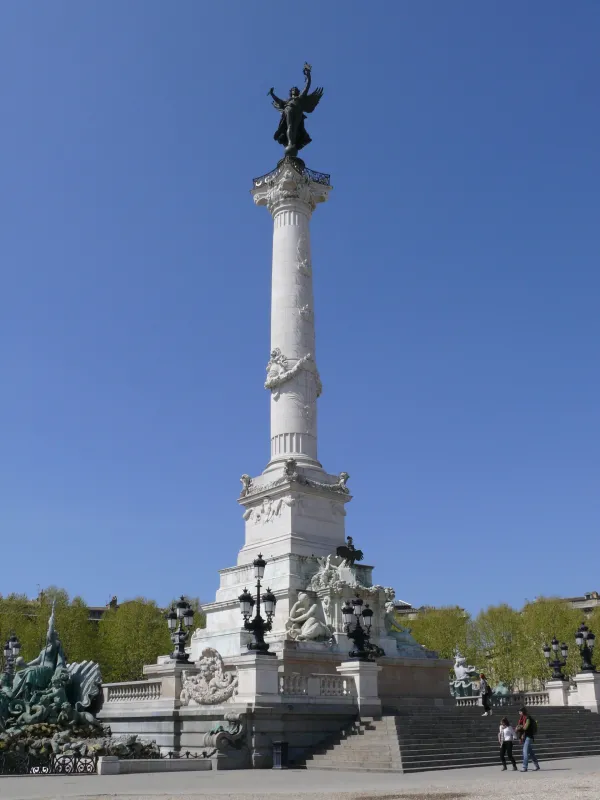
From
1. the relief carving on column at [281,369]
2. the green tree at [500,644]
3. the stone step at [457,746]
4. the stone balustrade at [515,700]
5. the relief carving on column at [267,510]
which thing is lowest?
the stone step at [457,746]

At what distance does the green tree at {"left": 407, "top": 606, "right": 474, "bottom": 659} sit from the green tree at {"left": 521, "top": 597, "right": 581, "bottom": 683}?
4631 mm

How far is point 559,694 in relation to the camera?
36312mm

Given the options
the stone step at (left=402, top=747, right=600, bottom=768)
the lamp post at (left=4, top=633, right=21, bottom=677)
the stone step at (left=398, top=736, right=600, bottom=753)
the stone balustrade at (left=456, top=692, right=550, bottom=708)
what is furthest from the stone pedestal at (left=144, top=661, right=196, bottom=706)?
the stone balustrade at (left=456, top=692, right=550, bottom=708)

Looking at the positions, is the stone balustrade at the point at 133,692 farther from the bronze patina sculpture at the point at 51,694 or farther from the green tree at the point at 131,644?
the green tree at the point at 131,644

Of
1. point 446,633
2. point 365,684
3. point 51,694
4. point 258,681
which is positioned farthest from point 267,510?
point 446,633

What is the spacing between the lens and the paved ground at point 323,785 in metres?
15.8

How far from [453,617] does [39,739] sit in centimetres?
Answer: 4938

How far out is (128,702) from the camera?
28500 mm

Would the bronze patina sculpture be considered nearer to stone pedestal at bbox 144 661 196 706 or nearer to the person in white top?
stone pedestal at bbox 144 661 196 706

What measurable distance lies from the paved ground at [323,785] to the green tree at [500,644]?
44.5 meters

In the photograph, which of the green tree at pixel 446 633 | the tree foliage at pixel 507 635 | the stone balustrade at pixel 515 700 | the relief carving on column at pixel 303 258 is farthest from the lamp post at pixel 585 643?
the green tree at pixel 446 633

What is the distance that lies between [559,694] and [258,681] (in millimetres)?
17552

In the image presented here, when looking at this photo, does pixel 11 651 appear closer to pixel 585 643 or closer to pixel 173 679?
pixel 173 679

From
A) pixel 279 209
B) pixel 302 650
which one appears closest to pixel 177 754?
pixel 302 650
